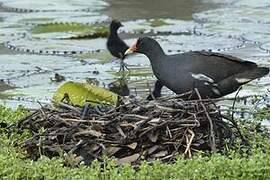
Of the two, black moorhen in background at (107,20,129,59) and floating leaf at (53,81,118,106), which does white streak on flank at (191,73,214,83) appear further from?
black moorhen in background at (107,20,129,59)

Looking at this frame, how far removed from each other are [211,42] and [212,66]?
5.26m

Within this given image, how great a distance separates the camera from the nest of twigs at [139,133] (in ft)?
21.0

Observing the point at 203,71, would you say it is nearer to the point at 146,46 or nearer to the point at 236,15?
the point at 146,46

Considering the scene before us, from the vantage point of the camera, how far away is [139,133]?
644 cm

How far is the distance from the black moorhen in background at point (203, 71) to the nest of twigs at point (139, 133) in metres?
1.31

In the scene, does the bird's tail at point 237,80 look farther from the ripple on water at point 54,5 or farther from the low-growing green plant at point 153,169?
the ripple on water at point 54,5

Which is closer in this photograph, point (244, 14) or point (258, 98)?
point (258, 98)

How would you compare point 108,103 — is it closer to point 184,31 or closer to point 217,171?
point 217,171

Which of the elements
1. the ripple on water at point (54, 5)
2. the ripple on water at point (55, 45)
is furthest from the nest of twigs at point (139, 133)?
the ripple on water at point (54, 5)

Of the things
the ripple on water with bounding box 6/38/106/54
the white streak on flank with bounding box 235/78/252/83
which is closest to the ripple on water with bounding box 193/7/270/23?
the ripple on water with bounding box 6/38/106/54

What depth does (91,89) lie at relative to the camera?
8102 millimetres

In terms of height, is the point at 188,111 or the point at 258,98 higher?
the point at 188,111

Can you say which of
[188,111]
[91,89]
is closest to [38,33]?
[91,89]

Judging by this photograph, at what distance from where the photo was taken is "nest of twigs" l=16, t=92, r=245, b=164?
21.0ft
